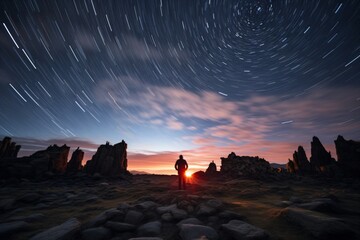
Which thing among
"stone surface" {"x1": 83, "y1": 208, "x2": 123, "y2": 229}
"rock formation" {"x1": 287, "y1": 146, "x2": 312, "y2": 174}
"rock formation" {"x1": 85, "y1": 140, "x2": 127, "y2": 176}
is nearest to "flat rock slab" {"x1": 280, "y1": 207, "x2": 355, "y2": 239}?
"stone surface" {"x1": 83, "y1": 208, "x2": 123, "y2": 229}

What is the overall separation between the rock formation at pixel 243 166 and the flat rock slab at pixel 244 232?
856 inches

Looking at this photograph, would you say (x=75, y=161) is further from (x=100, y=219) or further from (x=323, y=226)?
(x=323, y=226)

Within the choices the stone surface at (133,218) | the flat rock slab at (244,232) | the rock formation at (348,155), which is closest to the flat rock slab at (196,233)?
the flat rock slab at (244,232)

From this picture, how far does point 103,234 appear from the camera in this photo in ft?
16.6

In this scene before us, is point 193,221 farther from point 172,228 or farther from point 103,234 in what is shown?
point 103,234

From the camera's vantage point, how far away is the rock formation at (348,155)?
33.8 m

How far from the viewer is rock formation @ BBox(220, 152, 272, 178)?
26266mm

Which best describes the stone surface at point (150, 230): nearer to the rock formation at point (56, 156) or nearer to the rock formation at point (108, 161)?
the rock formation at point (108, 161)

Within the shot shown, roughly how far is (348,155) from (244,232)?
44.0 metres

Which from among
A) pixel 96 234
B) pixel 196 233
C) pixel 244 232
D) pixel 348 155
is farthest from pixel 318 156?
pixel 96 234

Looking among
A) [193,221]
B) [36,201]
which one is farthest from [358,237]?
[36,201]

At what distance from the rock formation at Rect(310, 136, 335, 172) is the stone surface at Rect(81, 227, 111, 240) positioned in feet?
172

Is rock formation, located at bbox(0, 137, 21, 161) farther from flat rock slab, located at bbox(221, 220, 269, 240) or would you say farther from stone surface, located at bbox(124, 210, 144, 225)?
flat rock slab, located at bbox(221, 220, 269, 240)

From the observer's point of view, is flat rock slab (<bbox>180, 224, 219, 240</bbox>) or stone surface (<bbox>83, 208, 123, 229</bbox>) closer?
flat rock slab (<bbox>180, 224, 219, 240</bbox>)
